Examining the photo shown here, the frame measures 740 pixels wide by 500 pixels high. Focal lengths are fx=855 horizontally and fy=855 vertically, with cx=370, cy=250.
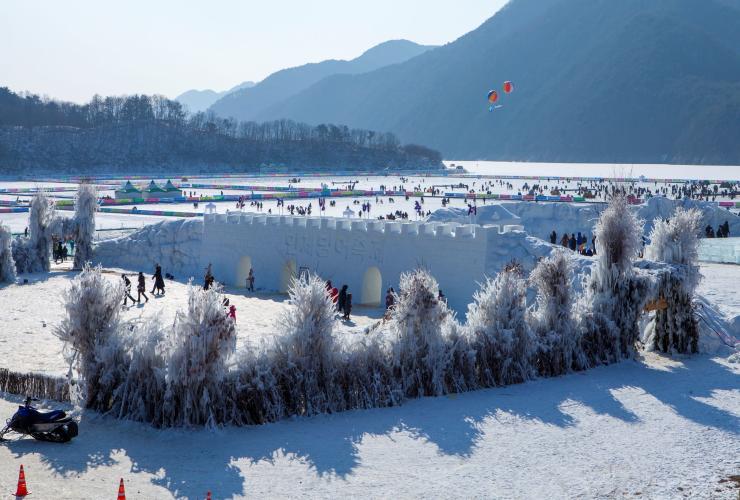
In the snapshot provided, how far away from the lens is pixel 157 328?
1309 centimetres

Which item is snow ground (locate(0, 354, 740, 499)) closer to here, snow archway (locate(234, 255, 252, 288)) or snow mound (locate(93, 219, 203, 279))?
snow archway (locate(234, 255, 252, 288))

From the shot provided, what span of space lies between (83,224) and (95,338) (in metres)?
20.4

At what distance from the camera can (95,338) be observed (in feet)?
42.7

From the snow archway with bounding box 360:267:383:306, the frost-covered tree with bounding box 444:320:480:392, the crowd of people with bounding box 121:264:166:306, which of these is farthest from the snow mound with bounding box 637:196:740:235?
the frost-covered tree with bounding box 444:320:480:392

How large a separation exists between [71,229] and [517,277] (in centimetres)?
2102

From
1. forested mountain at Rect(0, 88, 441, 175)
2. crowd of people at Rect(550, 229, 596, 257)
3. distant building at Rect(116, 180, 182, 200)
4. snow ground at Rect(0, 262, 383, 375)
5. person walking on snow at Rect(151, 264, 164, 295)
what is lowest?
snow ground at Rect(0, 262, 383, 375)

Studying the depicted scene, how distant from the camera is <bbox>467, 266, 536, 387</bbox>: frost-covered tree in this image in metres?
15.5

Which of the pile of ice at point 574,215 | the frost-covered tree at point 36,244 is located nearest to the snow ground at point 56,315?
the frost-covered tree at point 36,244

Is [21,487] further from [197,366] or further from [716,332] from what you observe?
[716,332]

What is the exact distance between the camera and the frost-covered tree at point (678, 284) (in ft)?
60.3

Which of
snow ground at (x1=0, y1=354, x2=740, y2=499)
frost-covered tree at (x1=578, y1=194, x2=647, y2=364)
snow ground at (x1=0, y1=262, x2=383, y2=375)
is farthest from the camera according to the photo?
frost-covered tree at (x1=578, y1=194, x2=647, y2=364)

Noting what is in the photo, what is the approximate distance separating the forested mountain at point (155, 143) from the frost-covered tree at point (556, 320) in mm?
101259

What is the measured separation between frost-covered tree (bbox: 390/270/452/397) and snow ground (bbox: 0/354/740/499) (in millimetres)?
412

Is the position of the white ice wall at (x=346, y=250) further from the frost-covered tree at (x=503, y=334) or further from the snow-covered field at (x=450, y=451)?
the snow-covered field at (x=450, y=451)
